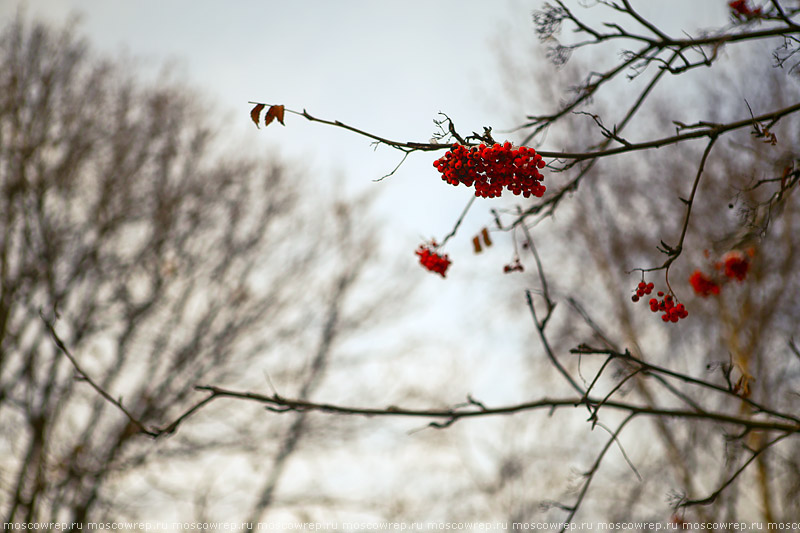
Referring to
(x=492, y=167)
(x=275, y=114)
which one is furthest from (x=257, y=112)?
(x=492, y=167)

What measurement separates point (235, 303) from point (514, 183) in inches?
231

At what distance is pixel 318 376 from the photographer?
8227 millimetres

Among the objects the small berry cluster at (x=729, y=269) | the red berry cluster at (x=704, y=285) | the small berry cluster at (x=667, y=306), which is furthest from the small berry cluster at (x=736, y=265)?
the small berry cluster at (x=667, y=306)

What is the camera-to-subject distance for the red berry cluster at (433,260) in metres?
3.01

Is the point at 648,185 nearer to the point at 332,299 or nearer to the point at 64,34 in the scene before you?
the point at 332,299

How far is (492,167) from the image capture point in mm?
1902

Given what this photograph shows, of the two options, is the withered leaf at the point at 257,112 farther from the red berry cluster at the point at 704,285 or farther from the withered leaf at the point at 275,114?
the red berry cluster at the point at 704,285

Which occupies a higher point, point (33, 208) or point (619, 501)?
point (33, 208)

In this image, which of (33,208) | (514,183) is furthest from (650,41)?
(33,208)

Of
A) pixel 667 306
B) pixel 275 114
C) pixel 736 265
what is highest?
pixel 736 265

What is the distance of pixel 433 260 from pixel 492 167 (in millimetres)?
1164

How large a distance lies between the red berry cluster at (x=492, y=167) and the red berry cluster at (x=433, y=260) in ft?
3.36

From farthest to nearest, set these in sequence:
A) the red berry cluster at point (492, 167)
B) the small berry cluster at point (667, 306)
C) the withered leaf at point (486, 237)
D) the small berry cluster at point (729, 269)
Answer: the small berry cluster at point (729, 269) → the withered leaf at point (486, 237) → the small berry cluster at point (667, 306) → the red berry cluster at point (492, 167)

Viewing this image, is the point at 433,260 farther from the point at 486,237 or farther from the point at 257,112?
the point at 257,112
